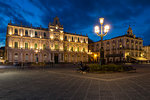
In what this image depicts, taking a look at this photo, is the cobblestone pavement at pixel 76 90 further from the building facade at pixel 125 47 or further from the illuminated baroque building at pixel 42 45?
the building facade at pixel 125 47

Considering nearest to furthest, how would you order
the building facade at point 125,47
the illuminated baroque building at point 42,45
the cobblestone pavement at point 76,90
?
the cobblestone pavement at point 76,90 < the illuminated baroque building at point 42,45 < the building facade at point 125,47

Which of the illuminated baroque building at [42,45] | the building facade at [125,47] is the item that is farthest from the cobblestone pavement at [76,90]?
the building facade at [125,47]

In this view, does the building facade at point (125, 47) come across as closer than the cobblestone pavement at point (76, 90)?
No

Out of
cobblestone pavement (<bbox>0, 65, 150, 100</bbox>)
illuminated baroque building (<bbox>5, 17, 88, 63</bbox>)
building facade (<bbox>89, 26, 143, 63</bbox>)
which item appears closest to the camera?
cobblestone pavement (<bbox>0, 65, 150, 100</bbox>)

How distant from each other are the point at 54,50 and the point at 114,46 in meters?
26.6

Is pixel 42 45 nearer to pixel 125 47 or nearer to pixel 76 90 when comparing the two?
pixel 125 47

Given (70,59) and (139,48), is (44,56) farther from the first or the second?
(139,48)

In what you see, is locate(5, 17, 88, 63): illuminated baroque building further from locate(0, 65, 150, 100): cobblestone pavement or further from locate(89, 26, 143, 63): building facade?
locate(0, 65, 150, 100): cobblestone pavement

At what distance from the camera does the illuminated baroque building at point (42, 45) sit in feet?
120

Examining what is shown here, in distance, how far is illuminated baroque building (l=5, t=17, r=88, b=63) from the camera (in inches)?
1441

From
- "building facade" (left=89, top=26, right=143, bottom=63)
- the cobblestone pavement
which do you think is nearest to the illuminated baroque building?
"building facade" (left=89, top=26, right=143, bottom=63)

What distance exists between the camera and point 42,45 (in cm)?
4188

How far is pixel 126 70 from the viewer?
42.9 ft

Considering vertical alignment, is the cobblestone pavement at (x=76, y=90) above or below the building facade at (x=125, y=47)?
below
